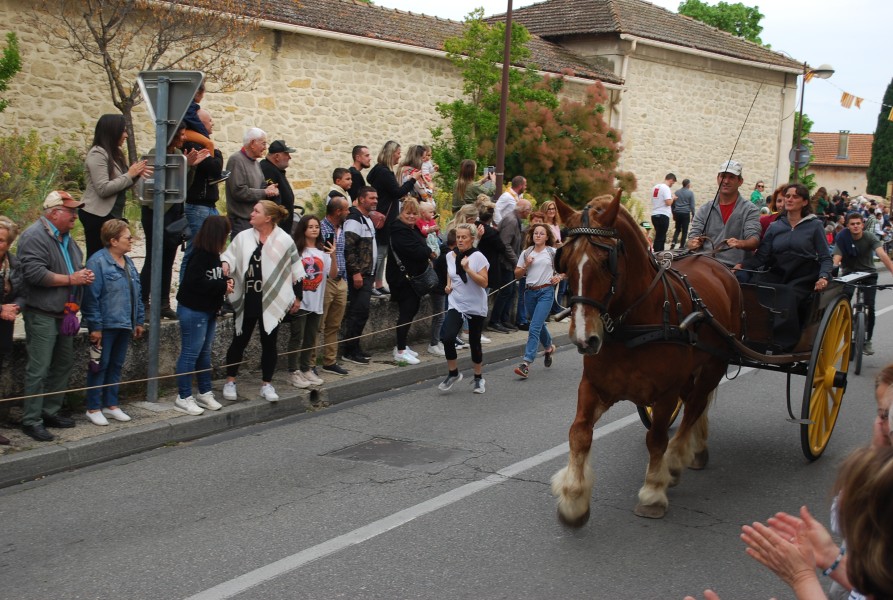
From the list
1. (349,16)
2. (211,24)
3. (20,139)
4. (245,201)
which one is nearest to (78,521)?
(245,201)

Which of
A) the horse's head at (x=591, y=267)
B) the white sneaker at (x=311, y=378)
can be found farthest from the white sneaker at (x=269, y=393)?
the horse's head at (x=591, y=267)

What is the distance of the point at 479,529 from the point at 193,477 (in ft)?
7.74

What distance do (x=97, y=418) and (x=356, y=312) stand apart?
3580 mm

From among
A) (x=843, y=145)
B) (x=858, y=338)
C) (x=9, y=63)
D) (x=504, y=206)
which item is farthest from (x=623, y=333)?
(x=843, y=145)

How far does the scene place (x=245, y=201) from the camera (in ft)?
33.4

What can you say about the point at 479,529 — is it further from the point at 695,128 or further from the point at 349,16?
the point at 695,128

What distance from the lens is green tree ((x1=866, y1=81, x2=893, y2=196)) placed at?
178 feet

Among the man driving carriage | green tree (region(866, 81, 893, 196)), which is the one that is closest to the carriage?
the man driving carriage

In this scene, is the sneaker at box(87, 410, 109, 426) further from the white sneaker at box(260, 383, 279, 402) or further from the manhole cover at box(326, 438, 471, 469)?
the manhole cover at box(326, 438, 471, 469)

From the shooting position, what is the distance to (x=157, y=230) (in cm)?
841

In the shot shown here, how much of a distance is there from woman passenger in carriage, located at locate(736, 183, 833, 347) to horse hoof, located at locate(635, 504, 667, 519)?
2.21 m

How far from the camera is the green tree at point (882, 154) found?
2131 inches

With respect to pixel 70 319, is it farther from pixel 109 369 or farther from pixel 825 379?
pixel 825 379

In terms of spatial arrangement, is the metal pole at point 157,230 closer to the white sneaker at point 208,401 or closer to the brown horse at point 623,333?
the white sneaker at point 208,401
